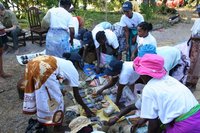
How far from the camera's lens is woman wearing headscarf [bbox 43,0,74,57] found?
14.4 ft

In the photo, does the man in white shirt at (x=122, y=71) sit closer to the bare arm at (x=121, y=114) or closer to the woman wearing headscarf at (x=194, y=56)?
the bare arm at (x=121, y=114)

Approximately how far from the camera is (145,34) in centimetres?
438

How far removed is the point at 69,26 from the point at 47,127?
1.85 meters

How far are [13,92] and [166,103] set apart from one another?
3209mm

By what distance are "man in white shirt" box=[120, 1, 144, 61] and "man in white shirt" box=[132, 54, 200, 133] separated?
3027 millimetres

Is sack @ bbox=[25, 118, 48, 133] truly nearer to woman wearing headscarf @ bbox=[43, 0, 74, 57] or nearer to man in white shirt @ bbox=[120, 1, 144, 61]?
woman wearing headscarf @ bbox=[43, 0, 74, 57]

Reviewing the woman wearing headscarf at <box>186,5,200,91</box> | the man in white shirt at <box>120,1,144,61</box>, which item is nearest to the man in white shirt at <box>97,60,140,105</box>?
the woman wearing headscarf at <box>186,5,200,91</box>

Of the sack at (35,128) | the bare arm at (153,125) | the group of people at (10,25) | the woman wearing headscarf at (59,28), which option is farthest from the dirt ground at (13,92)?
the bare arm at (153,125)

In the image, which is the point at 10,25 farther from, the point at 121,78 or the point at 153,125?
the point at 153,125

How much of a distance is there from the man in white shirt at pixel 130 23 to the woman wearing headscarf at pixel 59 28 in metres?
1.12

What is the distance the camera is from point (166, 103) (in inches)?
85.3

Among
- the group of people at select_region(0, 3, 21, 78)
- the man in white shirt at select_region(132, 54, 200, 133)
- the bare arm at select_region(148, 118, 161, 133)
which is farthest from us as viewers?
the group of people at select_region(0, 3, 21, 78)

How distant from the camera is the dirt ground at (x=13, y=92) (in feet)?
12.4

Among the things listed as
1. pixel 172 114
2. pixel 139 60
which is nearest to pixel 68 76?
pixel 139 60
